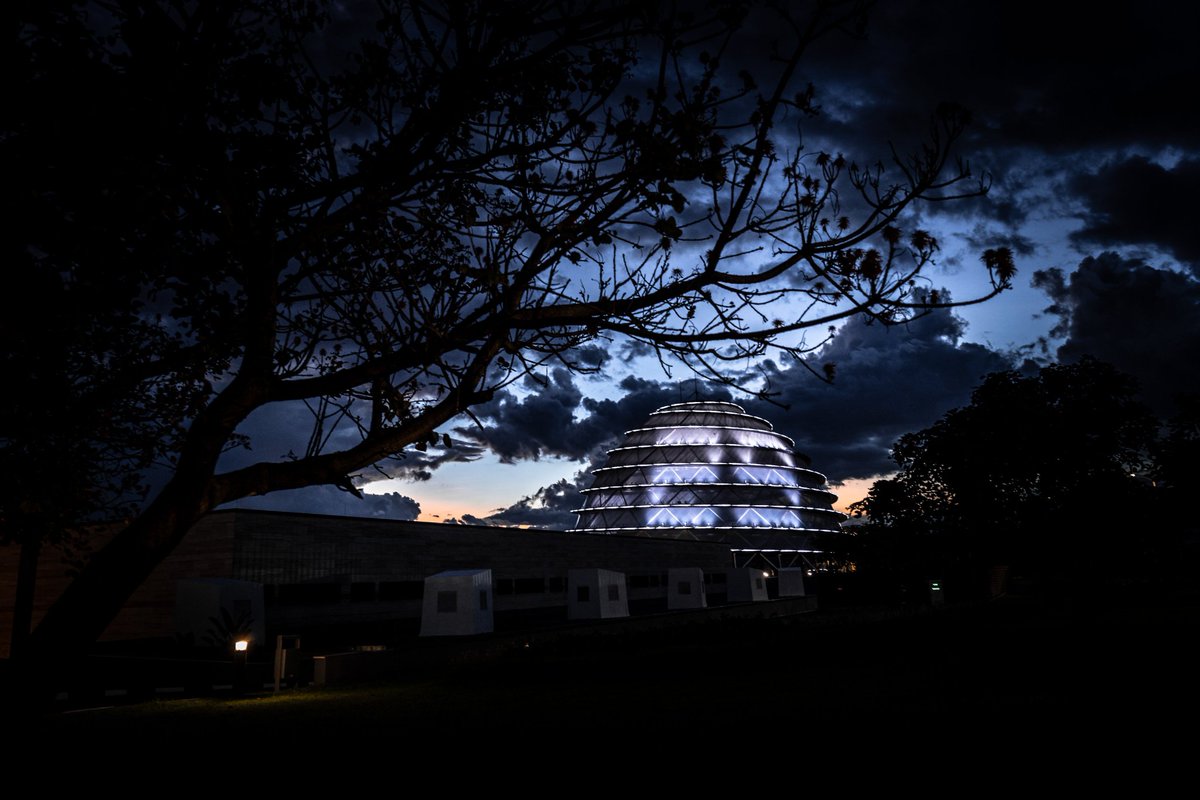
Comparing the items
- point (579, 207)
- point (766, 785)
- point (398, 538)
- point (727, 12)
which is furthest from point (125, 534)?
point (398, 538)

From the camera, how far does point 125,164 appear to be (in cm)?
686

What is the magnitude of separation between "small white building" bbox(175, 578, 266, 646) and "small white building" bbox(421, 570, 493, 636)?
4.83 metres

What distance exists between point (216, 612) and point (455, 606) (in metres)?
6.59

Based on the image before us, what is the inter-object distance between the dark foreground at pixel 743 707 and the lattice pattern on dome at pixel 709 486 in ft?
206

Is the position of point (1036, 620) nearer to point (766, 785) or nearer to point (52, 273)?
point (766, 785)

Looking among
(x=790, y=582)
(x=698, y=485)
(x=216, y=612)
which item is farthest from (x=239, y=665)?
(x=698, y=485)

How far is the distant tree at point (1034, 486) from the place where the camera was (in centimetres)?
4231

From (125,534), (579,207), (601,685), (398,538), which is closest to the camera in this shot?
(125,534)

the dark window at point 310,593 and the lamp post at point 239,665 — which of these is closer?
the lamp post at point 239,665

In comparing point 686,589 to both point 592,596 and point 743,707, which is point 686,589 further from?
point 743,707

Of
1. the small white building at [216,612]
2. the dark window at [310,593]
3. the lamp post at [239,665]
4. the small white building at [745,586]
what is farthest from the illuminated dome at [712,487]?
the lamp post at [239,665]

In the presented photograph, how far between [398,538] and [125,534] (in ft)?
90.0

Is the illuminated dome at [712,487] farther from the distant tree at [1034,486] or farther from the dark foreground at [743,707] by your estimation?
the dark foreground at [743,707]

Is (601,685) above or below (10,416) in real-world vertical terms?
below
